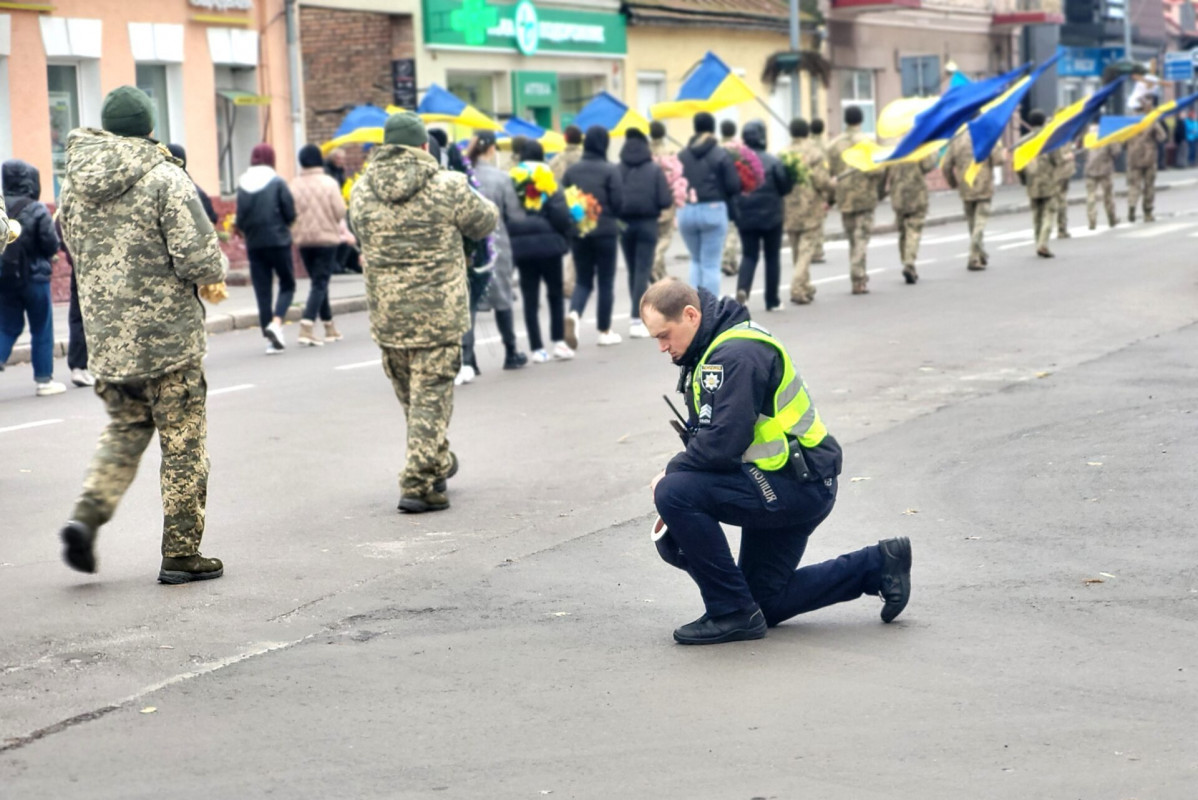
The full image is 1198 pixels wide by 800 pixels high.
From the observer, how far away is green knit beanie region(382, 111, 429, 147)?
8.77m

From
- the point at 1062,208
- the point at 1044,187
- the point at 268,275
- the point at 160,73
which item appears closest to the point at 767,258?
the point at 268,275

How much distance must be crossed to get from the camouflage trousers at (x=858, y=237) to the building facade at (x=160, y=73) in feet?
30.9

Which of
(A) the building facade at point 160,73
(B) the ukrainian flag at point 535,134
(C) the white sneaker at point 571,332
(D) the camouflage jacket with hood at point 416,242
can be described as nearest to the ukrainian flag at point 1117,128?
(B) the ukrainian flag at point 535,134

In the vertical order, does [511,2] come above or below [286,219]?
above

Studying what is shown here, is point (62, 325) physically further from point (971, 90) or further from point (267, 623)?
point (267, 623)

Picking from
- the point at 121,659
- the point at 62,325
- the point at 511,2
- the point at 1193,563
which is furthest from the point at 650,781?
the point at 511,2

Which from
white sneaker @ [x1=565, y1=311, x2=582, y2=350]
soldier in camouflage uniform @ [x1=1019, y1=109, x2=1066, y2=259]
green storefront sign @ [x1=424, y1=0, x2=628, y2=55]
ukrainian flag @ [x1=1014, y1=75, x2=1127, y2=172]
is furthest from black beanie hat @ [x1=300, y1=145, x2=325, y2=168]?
green storefront sign @ [x1=424, y1=0, x2=628, y2=55]

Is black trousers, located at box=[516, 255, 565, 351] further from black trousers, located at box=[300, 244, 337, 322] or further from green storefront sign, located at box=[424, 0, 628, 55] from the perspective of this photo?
green storefront sign, located at box=[424, 0, 628, 55]

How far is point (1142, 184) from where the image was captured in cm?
3023

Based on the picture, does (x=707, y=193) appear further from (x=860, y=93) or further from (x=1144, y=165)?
(x=860, y=93)

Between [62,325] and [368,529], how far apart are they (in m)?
11.5

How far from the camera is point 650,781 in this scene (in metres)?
4.75

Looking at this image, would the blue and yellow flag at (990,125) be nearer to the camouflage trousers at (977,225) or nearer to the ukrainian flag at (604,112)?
the camouflage trousers at (977,225)

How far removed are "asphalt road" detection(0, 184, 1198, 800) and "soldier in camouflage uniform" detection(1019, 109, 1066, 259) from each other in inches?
426
